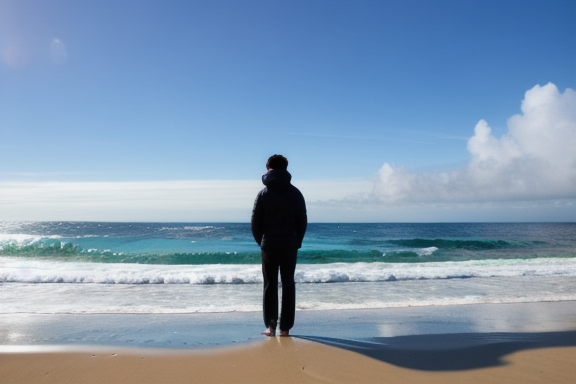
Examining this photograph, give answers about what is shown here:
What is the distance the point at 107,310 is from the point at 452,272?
897cm

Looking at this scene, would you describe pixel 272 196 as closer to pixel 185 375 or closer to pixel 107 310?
pixel 185 375

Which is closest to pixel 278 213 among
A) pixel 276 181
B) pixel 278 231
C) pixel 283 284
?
pixel 278 231

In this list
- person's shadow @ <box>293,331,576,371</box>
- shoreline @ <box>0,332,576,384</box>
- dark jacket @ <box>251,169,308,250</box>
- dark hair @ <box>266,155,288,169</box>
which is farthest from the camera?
dark hair @ <box>266,155,288,169</box>

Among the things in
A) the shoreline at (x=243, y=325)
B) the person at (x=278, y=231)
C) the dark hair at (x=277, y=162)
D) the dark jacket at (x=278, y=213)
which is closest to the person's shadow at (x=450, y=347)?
the shoreline at (x=243, y=325)

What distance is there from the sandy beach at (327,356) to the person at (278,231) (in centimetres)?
33

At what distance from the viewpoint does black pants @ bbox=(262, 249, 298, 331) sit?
4590 millimetres

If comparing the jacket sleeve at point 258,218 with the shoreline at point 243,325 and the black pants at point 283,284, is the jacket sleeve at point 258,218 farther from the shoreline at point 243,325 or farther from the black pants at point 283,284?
the shoreline at point 243,325

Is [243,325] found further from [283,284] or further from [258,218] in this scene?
[258,218]

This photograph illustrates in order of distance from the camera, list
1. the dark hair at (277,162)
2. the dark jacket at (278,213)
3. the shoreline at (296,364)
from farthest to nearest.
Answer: the dark hair at (277,162), the dark jacket at (278,213), the shoreline at (296,364)

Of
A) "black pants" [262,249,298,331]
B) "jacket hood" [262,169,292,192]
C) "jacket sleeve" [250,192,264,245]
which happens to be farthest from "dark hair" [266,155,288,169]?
"black pants" [262,249,298,331]

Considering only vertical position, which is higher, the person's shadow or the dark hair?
the dark hair

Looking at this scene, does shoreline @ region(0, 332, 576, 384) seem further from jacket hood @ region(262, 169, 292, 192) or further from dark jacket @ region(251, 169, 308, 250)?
jacket hood @ region(262, 169, 292, 192)

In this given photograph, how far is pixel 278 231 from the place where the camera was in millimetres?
4566

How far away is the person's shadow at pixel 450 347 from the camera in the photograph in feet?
12.3
